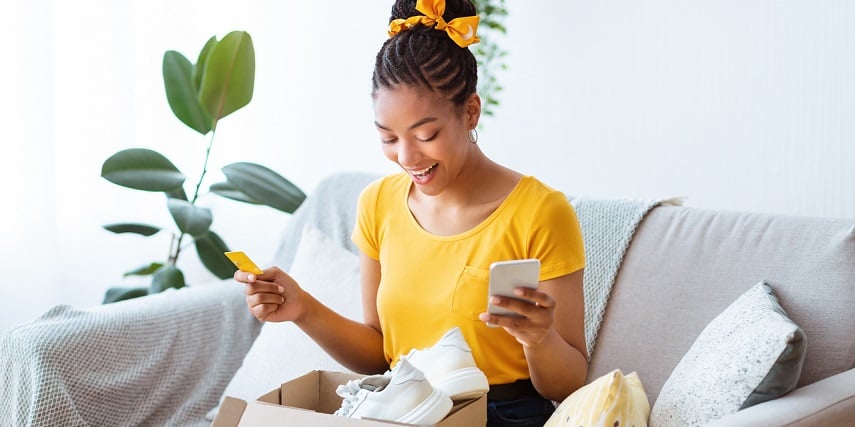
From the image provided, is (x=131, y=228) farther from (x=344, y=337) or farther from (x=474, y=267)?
(x=474, y=267)

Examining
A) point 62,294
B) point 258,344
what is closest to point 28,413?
point 258,344

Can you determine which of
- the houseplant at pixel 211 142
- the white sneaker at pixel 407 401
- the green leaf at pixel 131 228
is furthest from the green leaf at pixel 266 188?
the white sneaker at pixel 407 401

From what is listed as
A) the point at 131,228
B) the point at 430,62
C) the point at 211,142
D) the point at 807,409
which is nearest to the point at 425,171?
the point at 430,62

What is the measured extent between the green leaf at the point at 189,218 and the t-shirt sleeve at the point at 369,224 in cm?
74

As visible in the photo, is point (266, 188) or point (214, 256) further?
point (214, 256)

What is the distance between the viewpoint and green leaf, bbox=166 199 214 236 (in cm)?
238

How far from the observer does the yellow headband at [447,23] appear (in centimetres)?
151

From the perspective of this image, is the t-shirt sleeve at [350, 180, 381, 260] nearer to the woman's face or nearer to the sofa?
the woman's face

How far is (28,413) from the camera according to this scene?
1.71 meters

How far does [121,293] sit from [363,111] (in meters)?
0.88

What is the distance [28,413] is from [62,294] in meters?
1.36

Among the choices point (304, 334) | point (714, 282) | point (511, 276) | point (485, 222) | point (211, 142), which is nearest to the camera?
point (511, 276)

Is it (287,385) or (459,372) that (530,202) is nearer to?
(459,372)

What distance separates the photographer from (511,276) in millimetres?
1198
